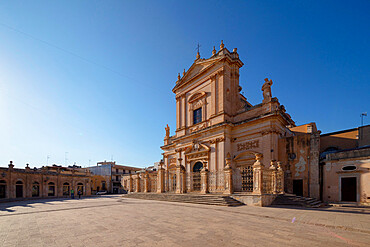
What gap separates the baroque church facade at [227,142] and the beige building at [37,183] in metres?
12.9

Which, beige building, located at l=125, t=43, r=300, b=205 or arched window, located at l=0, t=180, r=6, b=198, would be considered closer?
beige building, located at l=125, t=43, r=300, b=205

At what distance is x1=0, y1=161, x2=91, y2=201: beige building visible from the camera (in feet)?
79.9

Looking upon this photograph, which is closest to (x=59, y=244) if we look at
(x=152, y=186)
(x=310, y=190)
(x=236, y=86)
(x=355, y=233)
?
(x=355, y=233)

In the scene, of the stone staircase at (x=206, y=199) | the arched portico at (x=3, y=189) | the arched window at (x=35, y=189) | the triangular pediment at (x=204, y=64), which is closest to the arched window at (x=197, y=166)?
the stone staircase at (x=206, y=199)

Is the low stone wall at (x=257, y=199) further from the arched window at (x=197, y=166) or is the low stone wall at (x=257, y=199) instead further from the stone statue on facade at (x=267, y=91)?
the arched window at (x=197, y=166)

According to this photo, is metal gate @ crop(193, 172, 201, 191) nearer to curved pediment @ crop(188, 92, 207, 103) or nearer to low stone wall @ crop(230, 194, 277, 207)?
low stone wall @ crop(230, 194, 277, 207)

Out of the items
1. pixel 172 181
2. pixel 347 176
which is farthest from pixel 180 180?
pixel 347 176

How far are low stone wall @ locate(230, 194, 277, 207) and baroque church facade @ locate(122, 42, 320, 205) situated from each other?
32cm

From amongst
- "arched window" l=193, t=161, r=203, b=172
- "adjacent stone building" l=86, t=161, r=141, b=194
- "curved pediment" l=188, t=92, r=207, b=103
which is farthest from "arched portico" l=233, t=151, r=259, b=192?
"adjacent stone building" l=86, t=161, r=141, b=194

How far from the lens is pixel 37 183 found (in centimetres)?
2734

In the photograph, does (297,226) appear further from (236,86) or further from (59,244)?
(236,86)

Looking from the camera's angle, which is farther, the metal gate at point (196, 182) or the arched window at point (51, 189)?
the arched window at point (51, 189)

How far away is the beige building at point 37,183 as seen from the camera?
24359 mm

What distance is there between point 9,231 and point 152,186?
612 inches
